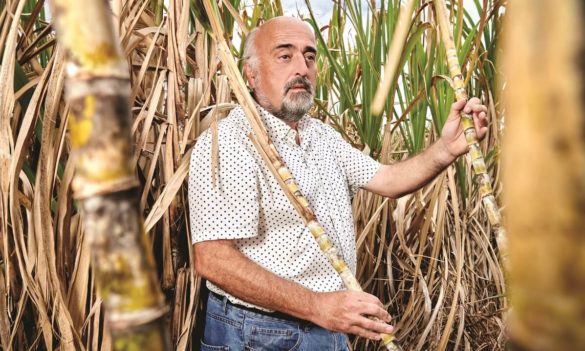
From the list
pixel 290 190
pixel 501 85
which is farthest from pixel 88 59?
pixel 501 85

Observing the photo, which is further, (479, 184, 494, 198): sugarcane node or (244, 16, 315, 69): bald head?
(244, 16, 315, 69): bald head

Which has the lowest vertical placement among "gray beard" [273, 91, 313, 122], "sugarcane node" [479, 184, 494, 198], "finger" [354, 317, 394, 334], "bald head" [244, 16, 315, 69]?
"finger" [354, 317, 394, 334]

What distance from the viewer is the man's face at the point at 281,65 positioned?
1.49 meters

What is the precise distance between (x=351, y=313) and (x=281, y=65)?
2.45 feet

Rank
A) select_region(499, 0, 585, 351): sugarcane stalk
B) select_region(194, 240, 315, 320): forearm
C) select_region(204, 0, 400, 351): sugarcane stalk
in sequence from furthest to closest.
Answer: select_region(194, 240, 315, 320): forearm
select_region(204, 0, 400, 351): sugarcane stalk
select_region(499, 0, 585, 351): sugarcane stalk

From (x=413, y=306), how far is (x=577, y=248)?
1.47 metres

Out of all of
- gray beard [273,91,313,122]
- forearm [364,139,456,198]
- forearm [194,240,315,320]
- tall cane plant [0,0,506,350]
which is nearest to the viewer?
tall cane plant [0,0,506,350]

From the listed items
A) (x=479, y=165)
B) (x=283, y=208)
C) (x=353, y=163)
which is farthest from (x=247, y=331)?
(x=479, y=165)

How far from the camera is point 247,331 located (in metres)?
1.24

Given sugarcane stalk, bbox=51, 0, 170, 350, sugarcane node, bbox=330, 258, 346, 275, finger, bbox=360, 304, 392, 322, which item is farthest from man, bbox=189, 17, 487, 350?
sugarcane stalk, bbox=51, 0, 170, 350

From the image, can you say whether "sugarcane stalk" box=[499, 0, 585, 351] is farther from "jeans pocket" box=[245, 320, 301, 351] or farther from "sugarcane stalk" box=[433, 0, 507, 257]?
"jeans pocket" box=[245, 320, 301, 351]

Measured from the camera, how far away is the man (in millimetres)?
1141

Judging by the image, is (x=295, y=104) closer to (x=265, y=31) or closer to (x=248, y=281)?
(x=265, y=31)

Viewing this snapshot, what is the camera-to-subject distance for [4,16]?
89 centimetres
